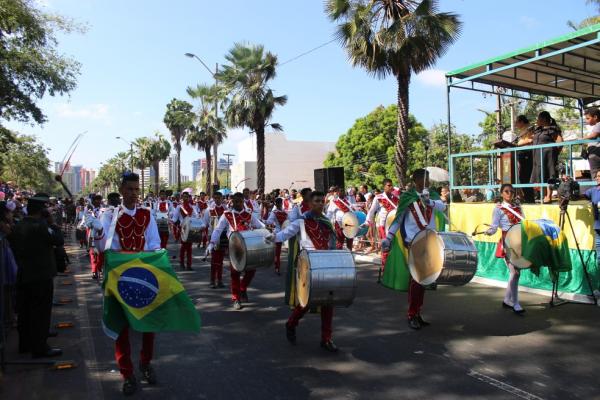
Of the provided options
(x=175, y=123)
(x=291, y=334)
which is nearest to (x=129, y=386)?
(x=291, y=334)

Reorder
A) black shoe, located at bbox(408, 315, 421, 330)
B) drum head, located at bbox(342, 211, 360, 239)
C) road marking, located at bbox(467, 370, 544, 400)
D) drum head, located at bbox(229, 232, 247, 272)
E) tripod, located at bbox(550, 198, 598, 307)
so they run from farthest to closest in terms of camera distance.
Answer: drum head, located at bbox(342, 211, 360, 239) → tripod, located at bbox(550, 198, 598, 307) → drum head, located at bbox(229, 232, 247, 272) → black shoe, located at bbox(408, 315, 421, 330) → road marking, located at bbox(467, 370, 544, 400)

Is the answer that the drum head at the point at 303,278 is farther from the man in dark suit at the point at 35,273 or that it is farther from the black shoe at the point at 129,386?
the man in dark suit at the point at 35,273

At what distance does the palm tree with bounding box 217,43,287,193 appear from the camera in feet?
94.5

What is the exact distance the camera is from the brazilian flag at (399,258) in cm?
728

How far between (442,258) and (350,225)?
6639 mm

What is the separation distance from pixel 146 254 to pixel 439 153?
46.0 m

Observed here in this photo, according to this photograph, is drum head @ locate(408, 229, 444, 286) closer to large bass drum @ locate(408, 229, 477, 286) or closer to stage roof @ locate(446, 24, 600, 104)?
large bass drum @ locate(408, 229, 477, 286)

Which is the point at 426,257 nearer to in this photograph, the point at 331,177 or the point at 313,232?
the point at 313,232

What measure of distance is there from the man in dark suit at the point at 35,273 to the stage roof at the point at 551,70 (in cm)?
856

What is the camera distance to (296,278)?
6207 mm

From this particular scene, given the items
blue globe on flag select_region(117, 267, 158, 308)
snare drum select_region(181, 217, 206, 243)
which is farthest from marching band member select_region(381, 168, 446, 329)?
snare drum select_region(181, 217, 206, 243)

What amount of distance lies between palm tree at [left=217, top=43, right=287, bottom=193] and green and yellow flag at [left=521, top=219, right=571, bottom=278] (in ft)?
71.2

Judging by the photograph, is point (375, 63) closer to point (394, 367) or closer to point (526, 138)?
point (526, 138)

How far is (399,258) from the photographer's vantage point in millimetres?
7430
